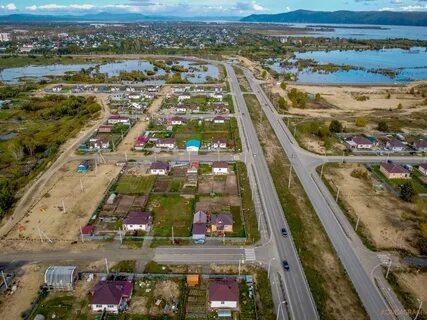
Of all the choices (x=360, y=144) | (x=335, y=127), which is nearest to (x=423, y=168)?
(x=360, y=144)

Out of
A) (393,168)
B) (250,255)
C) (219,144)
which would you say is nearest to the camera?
(250,255)

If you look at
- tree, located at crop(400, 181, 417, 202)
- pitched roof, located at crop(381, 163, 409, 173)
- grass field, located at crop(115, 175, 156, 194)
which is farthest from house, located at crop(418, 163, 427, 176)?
grass field, located at crop(115, 175, 156, 194)

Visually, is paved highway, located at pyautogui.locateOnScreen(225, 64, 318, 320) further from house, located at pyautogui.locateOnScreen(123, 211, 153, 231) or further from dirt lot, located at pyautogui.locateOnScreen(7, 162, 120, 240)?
dirt lot, located at pyautogui.locateOnScreen(7, 162, 120, 240)

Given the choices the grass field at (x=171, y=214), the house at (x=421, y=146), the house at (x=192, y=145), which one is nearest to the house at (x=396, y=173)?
the house at (x=421, y=146)

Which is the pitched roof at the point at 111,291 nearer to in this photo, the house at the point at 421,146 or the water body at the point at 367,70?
the house at the point at 421,146

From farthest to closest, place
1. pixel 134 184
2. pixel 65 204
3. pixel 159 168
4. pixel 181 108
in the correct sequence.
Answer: pixel 181 108 → pixel 159 168 → pixel 134 184 → pixel 65 204

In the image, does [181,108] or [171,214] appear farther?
[181,108]

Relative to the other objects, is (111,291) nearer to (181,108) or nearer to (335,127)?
(335,127)
